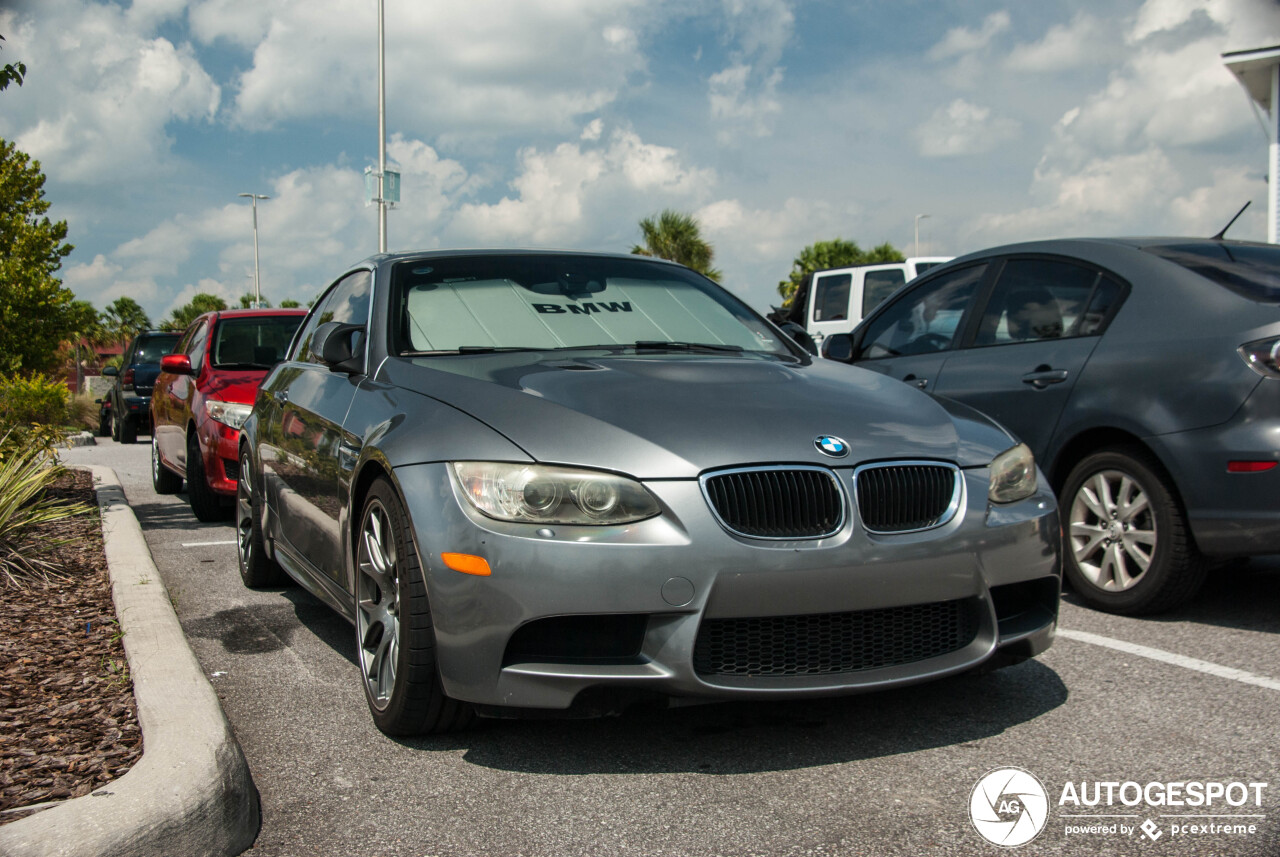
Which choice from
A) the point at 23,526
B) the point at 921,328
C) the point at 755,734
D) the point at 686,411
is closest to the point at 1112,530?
the point at 921,328

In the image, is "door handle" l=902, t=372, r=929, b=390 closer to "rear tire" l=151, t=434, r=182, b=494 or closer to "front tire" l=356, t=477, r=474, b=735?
"front tire" l=356, t=477, r=474, b=735

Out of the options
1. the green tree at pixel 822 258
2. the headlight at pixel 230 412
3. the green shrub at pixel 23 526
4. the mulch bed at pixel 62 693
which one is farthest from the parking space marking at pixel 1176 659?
the green tree at pixel 822 258

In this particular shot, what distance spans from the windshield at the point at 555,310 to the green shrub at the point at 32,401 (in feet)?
16.3

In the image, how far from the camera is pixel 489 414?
3244 millimetres

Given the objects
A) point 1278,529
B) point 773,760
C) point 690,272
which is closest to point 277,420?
point 690,272

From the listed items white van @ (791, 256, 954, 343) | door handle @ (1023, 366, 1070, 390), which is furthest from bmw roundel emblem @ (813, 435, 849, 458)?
white van @ (791, 256, 954, 343)

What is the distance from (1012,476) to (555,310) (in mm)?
1796

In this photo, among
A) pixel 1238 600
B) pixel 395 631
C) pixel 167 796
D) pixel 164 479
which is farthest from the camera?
pixel 164 479

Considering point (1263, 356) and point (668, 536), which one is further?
point (1263, 356)

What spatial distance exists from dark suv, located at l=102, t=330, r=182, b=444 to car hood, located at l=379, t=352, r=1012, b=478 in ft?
51.5

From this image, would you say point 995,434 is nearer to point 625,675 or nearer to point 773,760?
point 773,760

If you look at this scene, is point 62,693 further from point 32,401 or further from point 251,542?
point 32,401

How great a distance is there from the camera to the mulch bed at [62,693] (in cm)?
281

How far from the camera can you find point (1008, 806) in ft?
9.28
